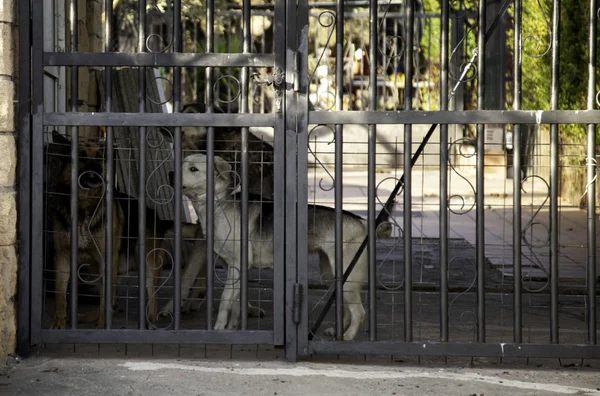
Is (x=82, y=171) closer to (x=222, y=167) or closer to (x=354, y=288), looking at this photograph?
(x=222, y=167)

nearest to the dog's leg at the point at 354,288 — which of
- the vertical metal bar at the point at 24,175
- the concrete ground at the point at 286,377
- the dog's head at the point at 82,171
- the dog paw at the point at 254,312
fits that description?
the concrete ground at the point at 286,377

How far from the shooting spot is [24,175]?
5777mm

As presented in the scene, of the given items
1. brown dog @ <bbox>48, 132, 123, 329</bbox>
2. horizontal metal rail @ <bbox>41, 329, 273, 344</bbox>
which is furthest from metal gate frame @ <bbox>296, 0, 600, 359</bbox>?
brown dog @ <bbox>48, 132, 123, 329</bbox>

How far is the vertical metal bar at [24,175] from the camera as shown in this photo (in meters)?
5.75

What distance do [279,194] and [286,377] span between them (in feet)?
3.59

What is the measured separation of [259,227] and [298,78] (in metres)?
1.40

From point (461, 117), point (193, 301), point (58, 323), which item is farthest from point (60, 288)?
point (461, 117)

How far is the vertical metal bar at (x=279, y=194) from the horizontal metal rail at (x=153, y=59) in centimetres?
11

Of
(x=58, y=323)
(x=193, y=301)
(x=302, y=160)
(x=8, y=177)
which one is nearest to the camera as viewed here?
(x=8, y=177)

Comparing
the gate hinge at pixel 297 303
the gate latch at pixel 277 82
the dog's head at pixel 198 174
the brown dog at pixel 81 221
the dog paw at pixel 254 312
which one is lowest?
the dog paw at pixel 254 312

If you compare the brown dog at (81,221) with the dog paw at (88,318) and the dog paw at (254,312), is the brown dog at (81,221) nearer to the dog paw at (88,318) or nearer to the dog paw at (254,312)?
the dog paw at (88,318)

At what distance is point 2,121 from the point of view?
5625mm

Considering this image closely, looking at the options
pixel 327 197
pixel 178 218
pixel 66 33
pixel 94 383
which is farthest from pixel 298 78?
pixel 327 197

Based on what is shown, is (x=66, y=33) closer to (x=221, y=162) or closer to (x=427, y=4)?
(x=221, y=162)
